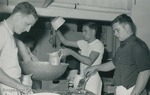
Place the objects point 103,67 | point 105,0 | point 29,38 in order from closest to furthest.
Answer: point 103,67
point 105,0
point 29,38

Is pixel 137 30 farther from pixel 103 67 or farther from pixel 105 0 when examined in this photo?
pixel 103 67

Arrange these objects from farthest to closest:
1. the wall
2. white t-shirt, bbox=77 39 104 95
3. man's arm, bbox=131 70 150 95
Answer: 1. the wall
2. white t-shirt, bbox=77 39 104 95
3. man's arm, bbox=131 70 150 95

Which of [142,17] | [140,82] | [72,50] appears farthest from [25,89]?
[142,17]

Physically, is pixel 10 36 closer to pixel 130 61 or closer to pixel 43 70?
pixel 43 70

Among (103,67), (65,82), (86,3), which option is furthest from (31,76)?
(86,3)

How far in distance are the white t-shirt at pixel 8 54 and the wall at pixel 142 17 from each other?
199 centimetres

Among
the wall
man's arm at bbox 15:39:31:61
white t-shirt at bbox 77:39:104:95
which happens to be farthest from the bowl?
the wall

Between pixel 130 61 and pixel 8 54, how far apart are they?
1.18 metres

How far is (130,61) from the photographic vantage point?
2379 millimetres

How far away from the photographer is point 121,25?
2.43 metres

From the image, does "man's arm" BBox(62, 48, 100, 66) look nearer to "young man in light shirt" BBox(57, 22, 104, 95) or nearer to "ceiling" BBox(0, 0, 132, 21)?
"young man in light shirt" BBox(57, 22, 104, 95)

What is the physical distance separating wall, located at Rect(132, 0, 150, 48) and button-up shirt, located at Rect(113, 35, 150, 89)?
106 centimetres

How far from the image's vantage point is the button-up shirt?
2.25m

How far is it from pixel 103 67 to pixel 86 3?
915 mm
